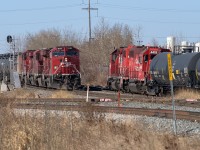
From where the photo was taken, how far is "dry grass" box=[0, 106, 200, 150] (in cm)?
1012

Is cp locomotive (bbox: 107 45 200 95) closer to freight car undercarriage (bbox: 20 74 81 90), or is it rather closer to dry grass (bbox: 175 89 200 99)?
dry grass (bbox: 175 89 200 99)

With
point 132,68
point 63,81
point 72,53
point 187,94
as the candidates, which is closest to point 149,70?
point 132,68

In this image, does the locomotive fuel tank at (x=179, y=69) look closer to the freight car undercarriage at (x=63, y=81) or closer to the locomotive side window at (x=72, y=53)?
the freight car undercarriage at (x=63, y=81)

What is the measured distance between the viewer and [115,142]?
35.2 ft

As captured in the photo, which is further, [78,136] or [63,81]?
[63,81]

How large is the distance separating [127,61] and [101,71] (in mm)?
26006

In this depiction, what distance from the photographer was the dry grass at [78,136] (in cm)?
1012

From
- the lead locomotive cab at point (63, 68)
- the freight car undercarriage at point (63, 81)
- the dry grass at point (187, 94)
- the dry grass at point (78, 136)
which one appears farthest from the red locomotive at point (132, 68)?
the dry grass at point (78, 136)

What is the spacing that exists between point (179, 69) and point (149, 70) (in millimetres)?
4407

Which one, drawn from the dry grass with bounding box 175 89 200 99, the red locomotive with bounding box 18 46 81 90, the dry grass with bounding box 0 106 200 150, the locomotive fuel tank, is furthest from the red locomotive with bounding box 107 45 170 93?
the dry grass with bounding box 0 106 200 150

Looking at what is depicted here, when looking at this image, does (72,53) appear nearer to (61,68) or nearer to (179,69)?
(61,68)

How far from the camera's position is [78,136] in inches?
458

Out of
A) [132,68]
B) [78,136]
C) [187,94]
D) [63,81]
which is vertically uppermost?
[132,68]

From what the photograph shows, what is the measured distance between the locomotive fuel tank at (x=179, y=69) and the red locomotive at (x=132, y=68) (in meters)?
1.65
